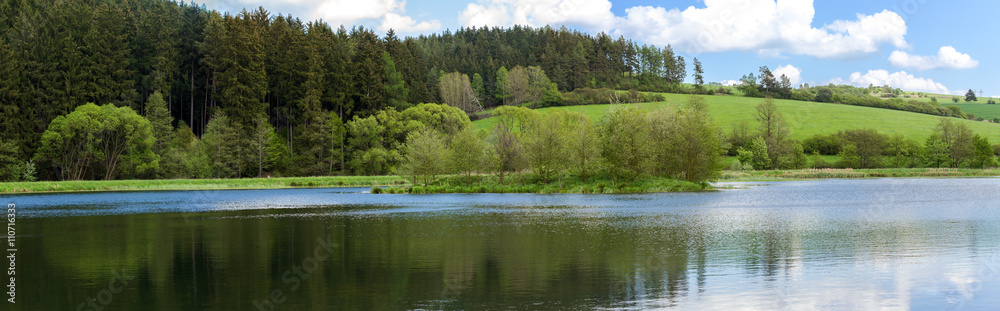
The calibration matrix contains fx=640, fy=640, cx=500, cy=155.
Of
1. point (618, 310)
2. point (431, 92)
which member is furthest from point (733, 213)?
point (431, 92)

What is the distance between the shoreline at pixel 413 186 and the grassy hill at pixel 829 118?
24.6 metres

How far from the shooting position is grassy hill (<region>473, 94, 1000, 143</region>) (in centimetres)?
11888


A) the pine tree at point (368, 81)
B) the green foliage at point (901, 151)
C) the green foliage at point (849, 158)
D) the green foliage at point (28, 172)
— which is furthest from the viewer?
the pine tree at point (368, 81)

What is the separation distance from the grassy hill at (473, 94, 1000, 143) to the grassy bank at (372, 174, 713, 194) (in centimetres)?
3992

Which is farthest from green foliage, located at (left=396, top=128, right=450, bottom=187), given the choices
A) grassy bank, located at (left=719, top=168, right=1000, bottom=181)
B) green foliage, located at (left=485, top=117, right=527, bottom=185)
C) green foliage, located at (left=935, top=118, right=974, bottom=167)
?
green foliage, located at (left=935, top=118, right=974, bottom=167)

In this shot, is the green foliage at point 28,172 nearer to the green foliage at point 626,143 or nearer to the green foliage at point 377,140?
the green foliage at point 377,140

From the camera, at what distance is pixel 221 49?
98312 millimetres

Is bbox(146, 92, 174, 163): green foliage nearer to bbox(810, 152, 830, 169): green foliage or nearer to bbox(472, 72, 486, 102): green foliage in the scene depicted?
bbox(472, 72, 486, 102): green foliage

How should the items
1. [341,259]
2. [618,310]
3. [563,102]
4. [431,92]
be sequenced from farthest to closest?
[563,102] < [431,92] < [341,259] < [618,310]

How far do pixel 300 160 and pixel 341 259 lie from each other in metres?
80.3

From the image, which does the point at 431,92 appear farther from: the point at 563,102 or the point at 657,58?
the point at 657,58

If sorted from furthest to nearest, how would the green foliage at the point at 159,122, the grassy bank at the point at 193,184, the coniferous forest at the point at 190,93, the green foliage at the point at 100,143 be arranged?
the green foliage at the point at 159,122, the coniferous forest at the point at 190,93, the green foliage at the point at 100,143, the grassy bank at the point at 193,184

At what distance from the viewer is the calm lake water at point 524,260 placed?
14922mm

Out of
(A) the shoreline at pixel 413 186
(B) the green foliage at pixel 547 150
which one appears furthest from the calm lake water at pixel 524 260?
(B) the green foliage at pixel 547 150
